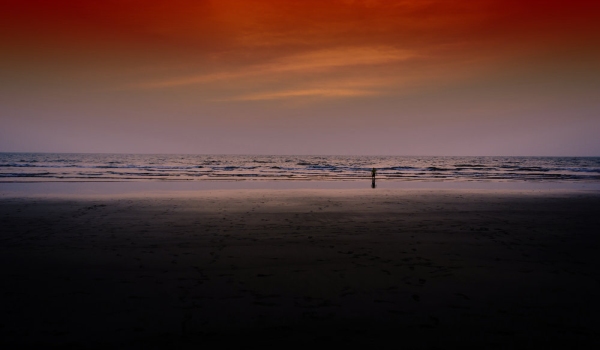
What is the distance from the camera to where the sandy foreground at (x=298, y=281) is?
14.6 ft

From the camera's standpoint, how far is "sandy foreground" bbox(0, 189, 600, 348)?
4465mm

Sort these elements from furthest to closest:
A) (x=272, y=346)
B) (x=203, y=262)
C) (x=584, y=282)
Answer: (x=203, y=262) → (x=584, y=282) → (x=272, y=346)

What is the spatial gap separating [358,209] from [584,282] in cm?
879

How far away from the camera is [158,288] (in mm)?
5836

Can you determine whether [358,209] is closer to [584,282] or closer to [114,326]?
[584,282]

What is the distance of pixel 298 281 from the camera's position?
621 cm

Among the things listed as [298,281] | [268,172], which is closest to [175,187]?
[298,281]

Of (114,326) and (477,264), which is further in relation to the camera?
(477,264)

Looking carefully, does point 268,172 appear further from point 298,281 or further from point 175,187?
point 298,281

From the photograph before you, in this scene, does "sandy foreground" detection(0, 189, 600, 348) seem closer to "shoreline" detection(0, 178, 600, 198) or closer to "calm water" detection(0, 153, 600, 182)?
"shoreline" detection(0, 178, 600, 198)

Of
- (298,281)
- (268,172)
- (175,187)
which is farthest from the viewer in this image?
(268,172)

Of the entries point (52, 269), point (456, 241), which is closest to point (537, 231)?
point (456, 241)

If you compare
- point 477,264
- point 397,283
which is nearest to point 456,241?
point 477,264

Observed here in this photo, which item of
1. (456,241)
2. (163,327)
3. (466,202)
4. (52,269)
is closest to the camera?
(163,327)
